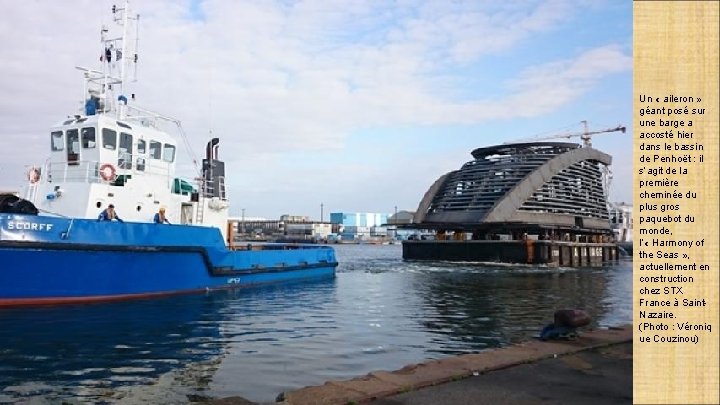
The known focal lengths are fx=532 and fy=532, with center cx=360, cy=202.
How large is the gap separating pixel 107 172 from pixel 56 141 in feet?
10.5

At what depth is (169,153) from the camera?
20.8m

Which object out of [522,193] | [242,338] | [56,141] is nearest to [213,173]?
[56,141]

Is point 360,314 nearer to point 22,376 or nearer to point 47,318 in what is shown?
point 47,318

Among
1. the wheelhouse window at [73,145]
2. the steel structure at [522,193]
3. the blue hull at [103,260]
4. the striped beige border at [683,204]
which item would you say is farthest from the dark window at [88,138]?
the steel structure at [522,193]

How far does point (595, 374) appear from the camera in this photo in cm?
671

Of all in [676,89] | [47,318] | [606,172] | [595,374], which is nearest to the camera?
[676,89]

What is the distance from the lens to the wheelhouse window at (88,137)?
18000mm

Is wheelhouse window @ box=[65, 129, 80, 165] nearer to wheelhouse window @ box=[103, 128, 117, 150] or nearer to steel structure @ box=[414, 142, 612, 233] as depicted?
wheelhouse window @ box=[103, 128, 117, 150]

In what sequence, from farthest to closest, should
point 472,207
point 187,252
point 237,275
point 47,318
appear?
point 472,207
point 237,275
point 187,252
point 47,318

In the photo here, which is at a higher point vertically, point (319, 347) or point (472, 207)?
point (472, 207)

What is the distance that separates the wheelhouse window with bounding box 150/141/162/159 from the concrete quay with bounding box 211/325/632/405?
1600cm

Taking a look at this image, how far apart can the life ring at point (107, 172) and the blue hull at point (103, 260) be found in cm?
181

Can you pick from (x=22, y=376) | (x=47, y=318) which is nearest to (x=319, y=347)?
(x=22, y=376)

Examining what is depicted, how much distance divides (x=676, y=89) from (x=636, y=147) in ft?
0.94
